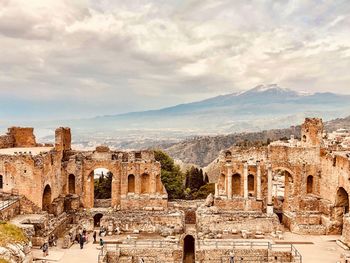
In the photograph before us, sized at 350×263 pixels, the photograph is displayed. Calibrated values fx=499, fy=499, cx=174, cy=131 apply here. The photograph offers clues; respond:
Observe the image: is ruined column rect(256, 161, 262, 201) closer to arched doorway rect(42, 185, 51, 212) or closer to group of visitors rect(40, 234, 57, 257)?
group of visitors rect(40, 234, 57, 257)

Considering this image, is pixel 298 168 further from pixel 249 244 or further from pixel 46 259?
pixel 46 259

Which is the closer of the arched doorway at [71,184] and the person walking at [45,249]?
the person walking at [45,249]

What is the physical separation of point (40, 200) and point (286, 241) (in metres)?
21.7

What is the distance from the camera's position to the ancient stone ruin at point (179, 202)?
39.6 metres

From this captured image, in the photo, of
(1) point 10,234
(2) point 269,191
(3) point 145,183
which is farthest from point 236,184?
(1) point 10,234

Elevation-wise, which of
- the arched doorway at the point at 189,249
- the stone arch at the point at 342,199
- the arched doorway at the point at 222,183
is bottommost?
the arched doorway at the point at 189,249

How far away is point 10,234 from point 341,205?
28.9 m

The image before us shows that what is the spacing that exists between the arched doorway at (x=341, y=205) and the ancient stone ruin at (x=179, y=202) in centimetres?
9

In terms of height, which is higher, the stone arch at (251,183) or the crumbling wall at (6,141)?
the crumbling wall at (6,141)

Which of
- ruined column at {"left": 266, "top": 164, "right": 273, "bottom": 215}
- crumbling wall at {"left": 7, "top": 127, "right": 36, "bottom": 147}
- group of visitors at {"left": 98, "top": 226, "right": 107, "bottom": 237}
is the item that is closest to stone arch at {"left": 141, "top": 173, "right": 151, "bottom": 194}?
group of visitors at {"left": 98, "top": 226, "right": 107, "bottom": 237}

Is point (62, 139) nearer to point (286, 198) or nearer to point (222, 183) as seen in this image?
point (222, 183)

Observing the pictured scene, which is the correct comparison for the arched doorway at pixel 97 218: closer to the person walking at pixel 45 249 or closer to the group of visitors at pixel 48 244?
the group of visitors at pixel 48 244

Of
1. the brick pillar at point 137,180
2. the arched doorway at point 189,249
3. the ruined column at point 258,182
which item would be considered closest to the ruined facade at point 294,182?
the ruined column at point 258,182

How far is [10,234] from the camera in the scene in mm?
34344
